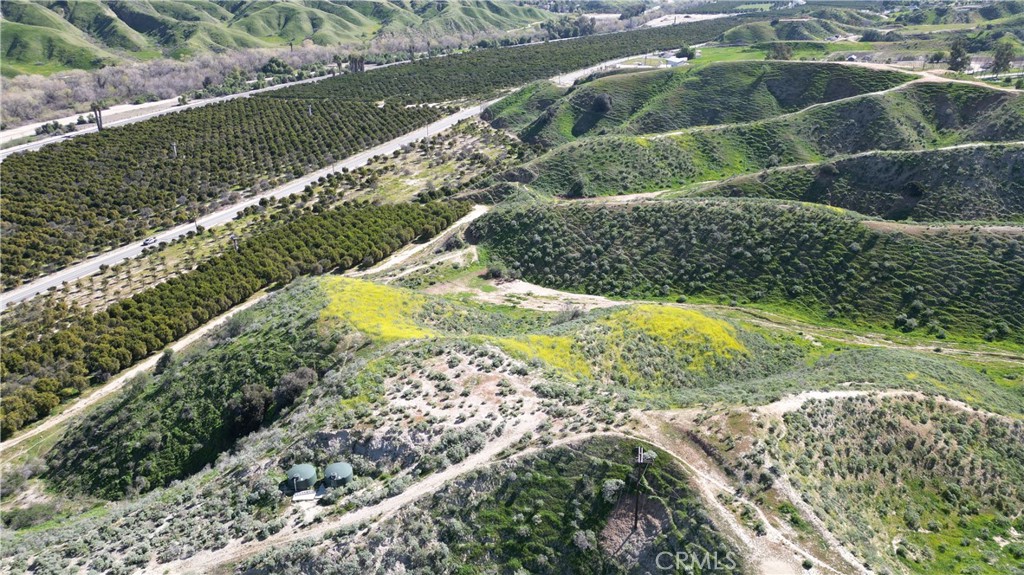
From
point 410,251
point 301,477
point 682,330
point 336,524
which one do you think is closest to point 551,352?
point 682,330

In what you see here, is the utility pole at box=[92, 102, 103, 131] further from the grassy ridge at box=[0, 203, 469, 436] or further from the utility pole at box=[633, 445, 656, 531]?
the utility pole at box=[633, 445, 656, 531]

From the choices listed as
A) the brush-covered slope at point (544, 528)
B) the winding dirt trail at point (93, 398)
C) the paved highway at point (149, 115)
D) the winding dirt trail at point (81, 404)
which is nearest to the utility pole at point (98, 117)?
the paved highway at point (149, 115)

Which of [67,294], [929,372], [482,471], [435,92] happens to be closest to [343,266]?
[67,294]

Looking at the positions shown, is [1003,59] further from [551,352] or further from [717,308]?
[551,352]

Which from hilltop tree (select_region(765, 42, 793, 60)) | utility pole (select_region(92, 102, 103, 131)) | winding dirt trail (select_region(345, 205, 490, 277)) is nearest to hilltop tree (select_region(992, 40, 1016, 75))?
hilltop tree (select_region(765, 42, 793, 60))

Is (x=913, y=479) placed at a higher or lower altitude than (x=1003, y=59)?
lower

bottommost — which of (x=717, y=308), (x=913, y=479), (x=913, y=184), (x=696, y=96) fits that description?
(x=717, y=308)
